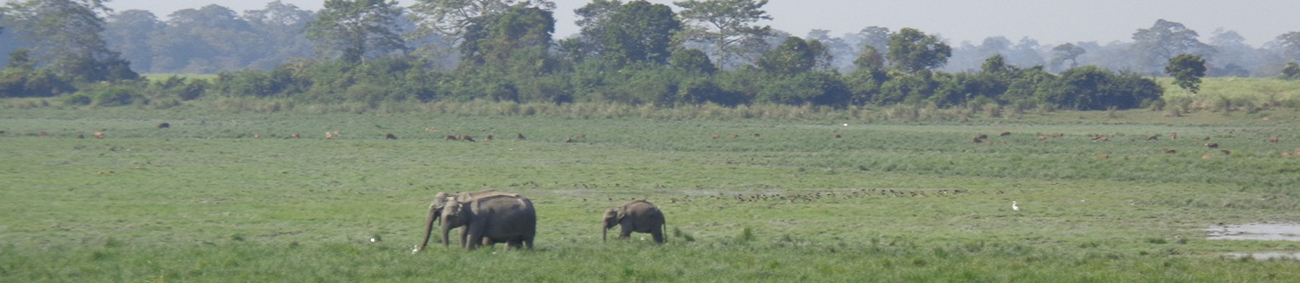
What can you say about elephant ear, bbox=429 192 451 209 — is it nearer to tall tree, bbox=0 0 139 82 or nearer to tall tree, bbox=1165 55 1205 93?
tall tree, bbox=1165 55 1205 93

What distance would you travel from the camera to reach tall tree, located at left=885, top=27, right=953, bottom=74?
255ft

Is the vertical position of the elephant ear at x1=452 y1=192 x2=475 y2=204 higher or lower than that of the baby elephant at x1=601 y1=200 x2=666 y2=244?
higher

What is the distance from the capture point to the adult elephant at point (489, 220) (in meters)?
17.6

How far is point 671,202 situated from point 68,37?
7372cm

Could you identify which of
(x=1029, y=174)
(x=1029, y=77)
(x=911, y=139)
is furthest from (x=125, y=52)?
(x=1029, y=174)

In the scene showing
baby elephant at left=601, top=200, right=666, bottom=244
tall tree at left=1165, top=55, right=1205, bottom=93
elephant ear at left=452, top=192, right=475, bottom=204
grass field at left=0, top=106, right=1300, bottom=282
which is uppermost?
tall tree at left=1165, top=55, right=1205, bottom=93

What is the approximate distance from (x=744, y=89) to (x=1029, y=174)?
38995mm

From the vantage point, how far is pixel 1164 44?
540 ft

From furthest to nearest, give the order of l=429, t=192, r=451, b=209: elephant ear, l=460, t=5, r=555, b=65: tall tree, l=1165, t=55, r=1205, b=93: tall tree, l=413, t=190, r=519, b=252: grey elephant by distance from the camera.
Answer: l=460, t=5, r=555, b=65: tall tree < l=1165, t=55, r=1205, b=93: tall tree < l=429, t=192, r=451, b=209: elephant ear < l=413, t=190, r=519, b=252: grey elephant

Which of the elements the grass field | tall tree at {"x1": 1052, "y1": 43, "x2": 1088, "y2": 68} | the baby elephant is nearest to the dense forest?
the grass field

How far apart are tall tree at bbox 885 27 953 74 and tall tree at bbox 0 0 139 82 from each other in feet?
143

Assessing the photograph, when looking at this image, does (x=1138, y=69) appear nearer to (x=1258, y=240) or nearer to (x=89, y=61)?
(x=89, y=61)

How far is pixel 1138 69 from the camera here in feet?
518

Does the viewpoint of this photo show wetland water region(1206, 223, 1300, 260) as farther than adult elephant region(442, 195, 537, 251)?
Yes
